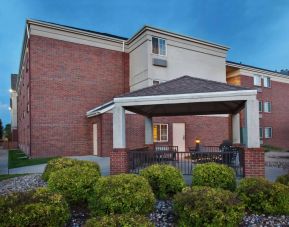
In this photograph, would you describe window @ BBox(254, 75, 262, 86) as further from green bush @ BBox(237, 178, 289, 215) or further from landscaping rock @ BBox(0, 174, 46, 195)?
landscaping rock @ BBox(0, 174, 46, 195)

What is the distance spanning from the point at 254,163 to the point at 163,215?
4180mm

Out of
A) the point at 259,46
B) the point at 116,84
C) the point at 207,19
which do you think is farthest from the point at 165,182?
the point at 259,46

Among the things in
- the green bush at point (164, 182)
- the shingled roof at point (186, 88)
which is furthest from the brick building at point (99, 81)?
the green bush at point (164, 182)

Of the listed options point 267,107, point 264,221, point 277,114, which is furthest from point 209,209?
point 277,114

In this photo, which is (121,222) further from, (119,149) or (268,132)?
(268,132)

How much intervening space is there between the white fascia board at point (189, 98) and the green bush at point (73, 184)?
12.0 feet

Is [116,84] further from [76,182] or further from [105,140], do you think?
[76,182]

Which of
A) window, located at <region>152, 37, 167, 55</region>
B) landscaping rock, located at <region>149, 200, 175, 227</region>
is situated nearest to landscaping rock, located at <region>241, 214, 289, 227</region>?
landscaping rock, located at <region>149, 200, 175, 227</region>

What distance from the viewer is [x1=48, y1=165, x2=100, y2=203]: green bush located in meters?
6.50

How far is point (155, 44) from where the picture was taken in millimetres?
20844

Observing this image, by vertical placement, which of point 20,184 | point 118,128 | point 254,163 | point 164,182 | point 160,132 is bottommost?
point 20,184

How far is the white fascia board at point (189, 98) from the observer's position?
348 inches

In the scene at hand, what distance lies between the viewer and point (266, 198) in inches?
230

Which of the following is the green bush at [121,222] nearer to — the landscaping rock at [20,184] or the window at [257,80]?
the landscaping rock at [20,184]
